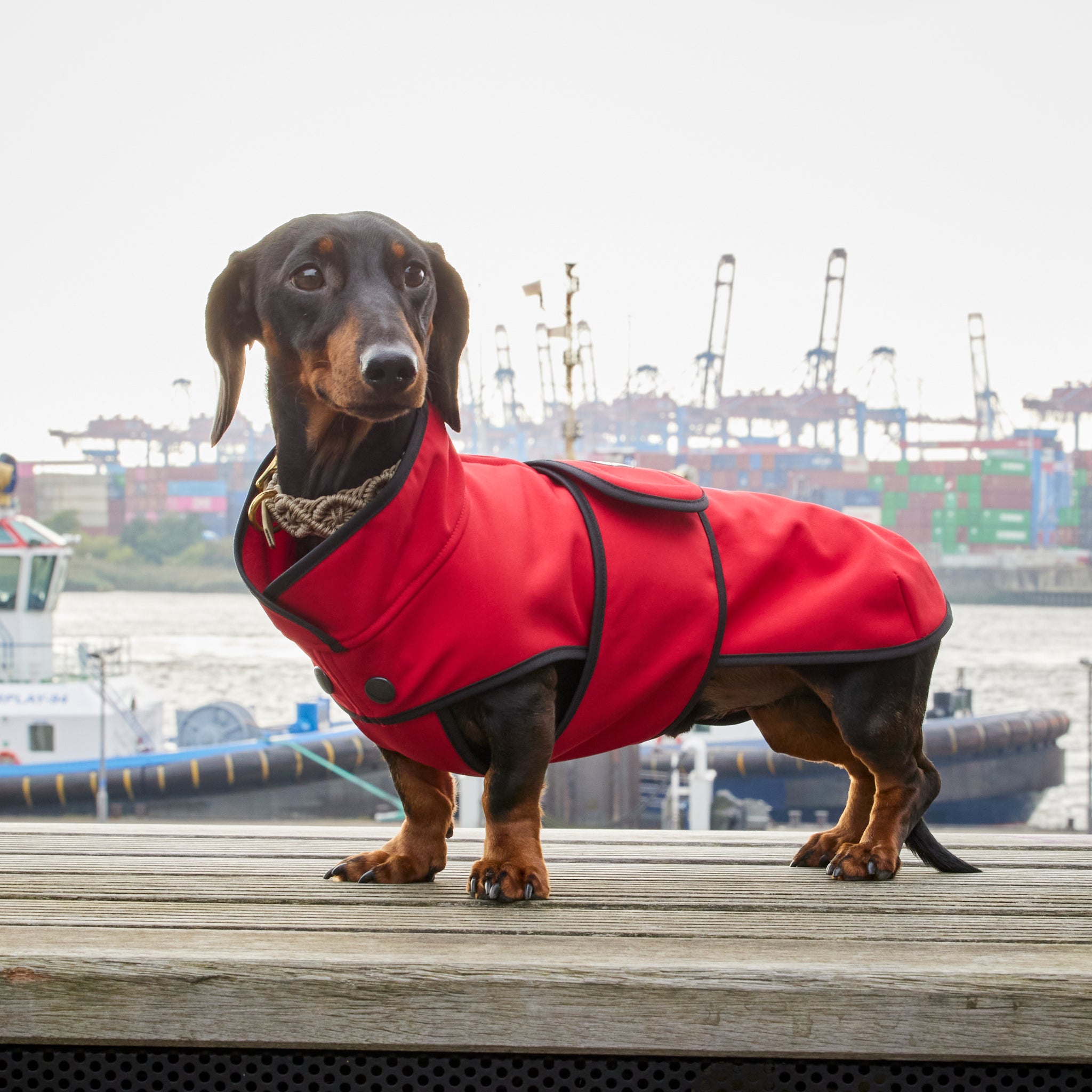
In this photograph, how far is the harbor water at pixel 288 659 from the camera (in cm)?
2331

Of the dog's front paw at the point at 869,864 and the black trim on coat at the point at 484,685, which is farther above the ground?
the black trim on coat at the point at 484,685

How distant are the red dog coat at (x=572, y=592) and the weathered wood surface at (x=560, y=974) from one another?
0.29 meters

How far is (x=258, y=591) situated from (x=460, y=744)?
0.36 m

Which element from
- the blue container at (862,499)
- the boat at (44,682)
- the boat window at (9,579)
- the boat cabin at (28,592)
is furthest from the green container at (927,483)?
the boat window at (9,579)

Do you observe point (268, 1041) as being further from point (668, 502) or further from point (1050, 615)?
point (1050, 615)

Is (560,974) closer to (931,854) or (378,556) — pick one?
(378,556)

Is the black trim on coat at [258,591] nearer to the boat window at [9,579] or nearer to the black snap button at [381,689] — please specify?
the black snap button at [381,689]

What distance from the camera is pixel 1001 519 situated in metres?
58.4

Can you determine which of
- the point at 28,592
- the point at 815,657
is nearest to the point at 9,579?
the point at 28,592

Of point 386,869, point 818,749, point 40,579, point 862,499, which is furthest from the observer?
point 862,499

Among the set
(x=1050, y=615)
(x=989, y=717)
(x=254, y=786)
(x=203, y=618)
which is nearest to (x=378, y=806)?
(x=254, y=786)

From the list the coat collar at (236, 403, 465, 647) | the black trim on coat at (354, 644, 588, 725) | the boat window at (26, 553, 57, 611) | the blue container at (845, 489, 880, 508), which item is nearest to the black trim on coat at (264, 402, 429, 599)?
the coat collar at (236, 403, 465, 647)

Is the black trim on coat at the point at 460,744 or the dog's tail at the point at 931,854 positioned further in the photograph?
the dog's tail at the point at 931,854

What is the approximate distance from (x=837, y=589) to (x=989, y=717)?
51.7ft
